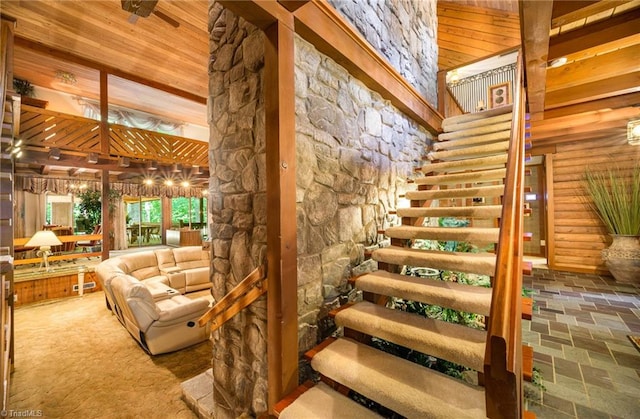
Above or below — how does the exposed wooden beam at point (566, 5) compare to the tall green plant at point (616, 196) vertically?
above

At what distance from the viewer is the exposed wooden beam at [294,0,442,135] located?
1638 mm

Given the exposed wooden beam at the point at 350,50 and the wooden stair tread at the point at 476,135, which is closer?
the exposed wooden beam at the point at 350,50

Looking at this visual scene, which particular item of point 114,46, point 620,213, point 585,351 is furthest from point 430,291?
point 114,46

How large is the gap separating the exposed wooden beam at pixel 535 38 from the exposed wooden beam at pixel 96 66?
6990mm

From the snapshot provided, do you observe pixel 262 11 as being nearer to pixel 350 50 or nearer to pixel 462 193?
pixel 350 50

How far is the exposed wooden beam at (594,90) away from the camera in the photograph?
3441 millimetres

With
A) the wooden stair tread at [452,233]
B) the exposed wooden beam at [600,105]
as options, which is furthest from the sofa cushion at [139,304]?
the exposed wooden beam at [600,105]

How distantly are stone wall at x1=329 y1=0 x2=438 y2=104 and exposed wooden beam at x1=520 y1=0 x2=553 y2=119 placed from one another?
1222 millimetres

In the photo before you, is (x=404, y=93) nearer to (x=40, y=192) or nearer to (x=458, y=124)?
(x=458, y=124)

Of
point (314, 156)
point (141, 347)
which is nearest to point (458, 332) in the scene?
point (314, 156)

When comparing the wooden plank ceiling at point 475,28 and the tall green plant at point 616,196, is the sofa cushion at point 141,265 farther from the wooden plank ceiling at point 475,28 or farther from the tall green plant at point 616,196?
the tall green plant at point 616,196

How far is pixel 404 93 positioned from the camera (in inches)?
112

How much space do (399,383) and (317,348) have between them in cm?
54

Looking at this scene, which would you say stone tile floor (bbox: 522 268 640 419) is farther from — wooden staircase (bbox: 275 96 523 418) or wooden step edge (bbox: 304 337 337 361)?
wooden step edge (bbox: 304 337 337 361)
